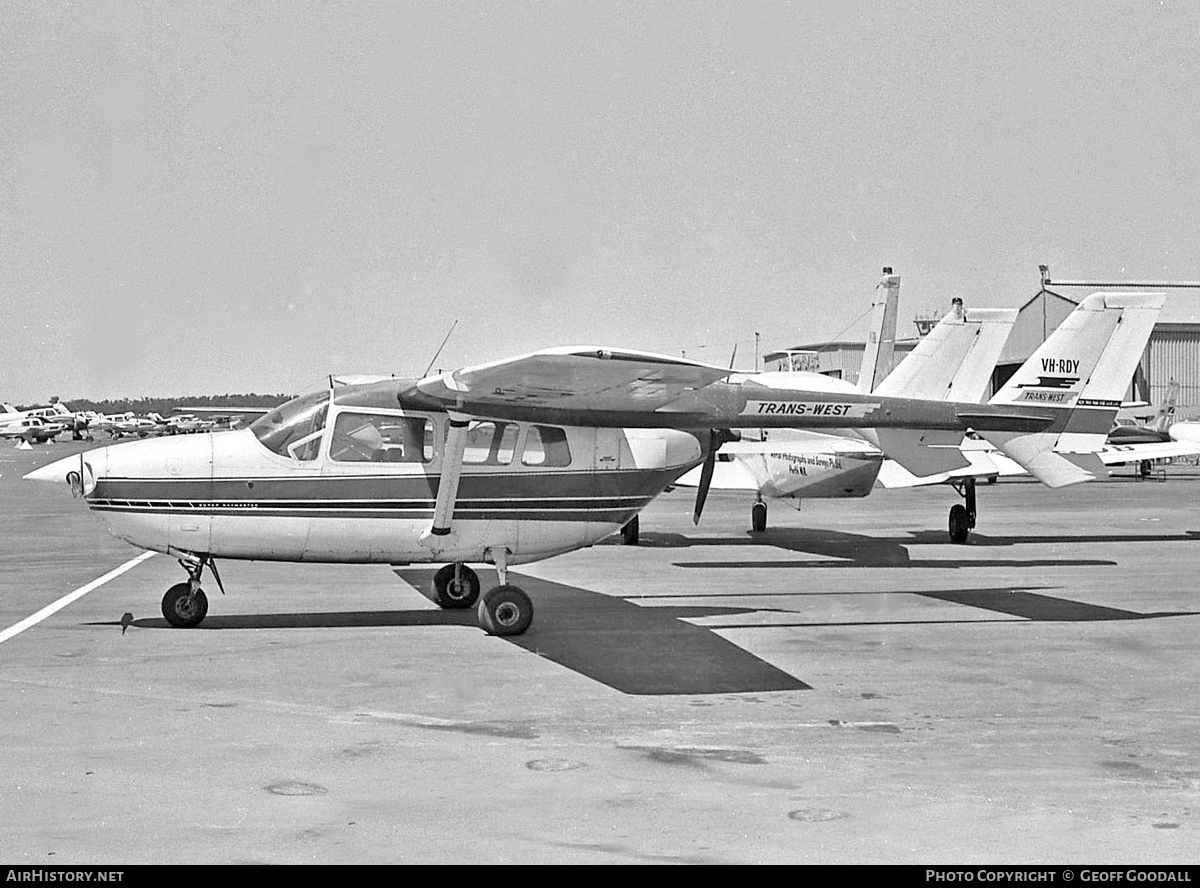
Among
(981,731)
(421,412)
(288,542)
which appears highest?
(421,412)

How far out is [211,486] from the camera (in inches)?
483

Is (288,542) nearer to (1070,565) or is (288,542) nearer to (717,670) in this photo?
(717,670)

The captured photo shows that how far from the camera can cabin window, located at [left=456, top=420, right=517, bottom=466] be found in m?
12.7

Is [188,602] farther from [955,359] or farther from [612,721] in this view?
[955,359]

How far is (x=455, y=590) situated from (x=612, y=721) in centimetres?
544

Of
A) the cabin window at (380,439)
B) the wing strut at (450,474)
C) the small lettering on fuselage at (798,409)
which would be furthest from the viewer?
the small lettering on fuselage at (798,409)

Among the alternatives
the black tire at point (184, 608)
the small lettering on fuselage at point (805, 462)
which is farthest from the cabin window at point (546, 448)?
the small lettering on fuselage at point (805, 462)

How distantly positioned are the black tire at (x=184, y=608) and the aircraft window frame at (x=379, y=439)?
1.76 meters

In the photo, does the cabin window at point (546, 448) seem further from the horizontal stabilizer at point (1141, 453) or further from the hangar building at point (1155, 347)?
the hangar building at point (1155, 347)

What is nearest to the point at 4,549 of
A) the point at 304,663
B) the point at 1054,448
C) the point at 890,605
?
the point at 304,663

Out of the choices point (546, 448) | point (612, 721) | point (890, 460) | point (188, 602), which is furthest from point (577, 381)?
point (890, 460)

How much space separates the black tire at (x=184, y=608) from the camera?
41.4 ft

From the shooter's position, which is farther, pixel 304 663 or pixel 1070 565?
pixel 1070 565
